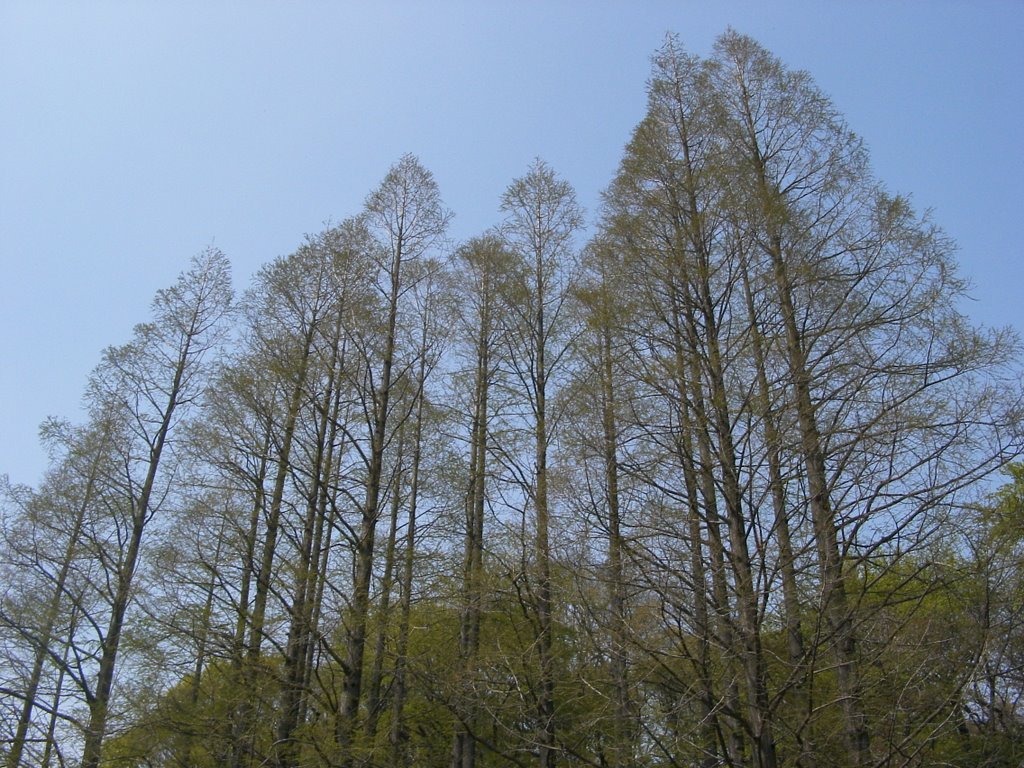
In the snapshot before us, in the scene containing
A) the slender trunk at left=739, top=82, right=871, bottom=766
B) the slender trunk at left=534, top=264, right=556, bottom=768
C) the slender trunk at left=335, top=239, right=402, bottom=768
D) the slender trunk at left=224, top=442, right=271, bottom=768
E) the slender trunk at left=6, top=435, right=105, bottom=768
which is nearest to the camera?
the slender trunk at left=739, top=82, right=871, bottom=766

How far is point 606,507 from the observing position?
21.3 ft

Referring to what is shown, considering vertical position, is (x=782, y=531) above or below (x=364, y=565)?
below

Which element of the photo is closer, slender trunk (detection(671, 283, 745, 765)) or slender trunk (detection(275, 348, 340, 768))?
slender trunk (detection(671, 283, 745, 765))

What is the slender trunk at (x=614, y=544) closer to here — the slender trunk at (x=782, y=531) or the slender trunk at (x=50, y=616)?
the slender trunk at (x=782, y=531)

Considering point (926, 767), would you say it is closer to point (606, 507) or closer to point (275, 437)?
point (606, 507)

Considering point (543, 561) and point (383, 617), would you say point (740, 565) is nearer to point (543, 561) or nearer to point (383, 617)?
point (543, 561)

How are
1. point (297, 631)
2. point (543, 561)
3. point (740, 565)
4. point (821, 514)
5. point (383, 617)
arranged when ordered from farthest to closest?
point (297, 631), point (383, 617), point (543, 561), point (821, 514), point (740, 565)

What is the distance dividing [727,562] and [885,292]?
417cm

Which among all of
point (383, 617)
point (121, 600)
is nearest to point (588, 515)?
point (383, 617)

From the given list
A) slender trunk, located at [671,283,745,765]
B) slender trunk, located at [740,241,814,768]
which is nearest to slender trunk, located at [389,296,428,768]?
slender trunk, located at [671,283,745,765]

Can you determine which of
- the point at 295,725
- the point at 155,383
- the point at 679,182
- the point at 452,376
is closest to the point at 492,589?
the point at 295,725

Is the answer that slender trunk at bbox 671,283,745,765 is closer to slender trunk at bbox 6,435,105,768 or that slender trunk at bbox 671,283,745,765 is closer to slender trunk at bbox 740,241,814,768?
slender trunk at bbox 740,241,814,768

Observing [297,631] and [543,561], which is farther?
[297,631]

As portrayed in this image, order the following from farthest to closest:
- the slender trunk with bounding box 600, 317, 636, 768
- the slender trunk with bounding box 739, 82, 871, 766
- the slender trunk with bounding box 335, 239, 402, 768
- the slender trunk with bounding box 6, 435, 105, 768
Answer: the slender trunk with bounding box 6, 435, 105, 768 → the slender trunk with bounding box 335, 239, 402, 768 → the slender trunk with bounding box 600, 317, 636, 768 → the slender trunk with bounding box 739, 82, 871, 766
